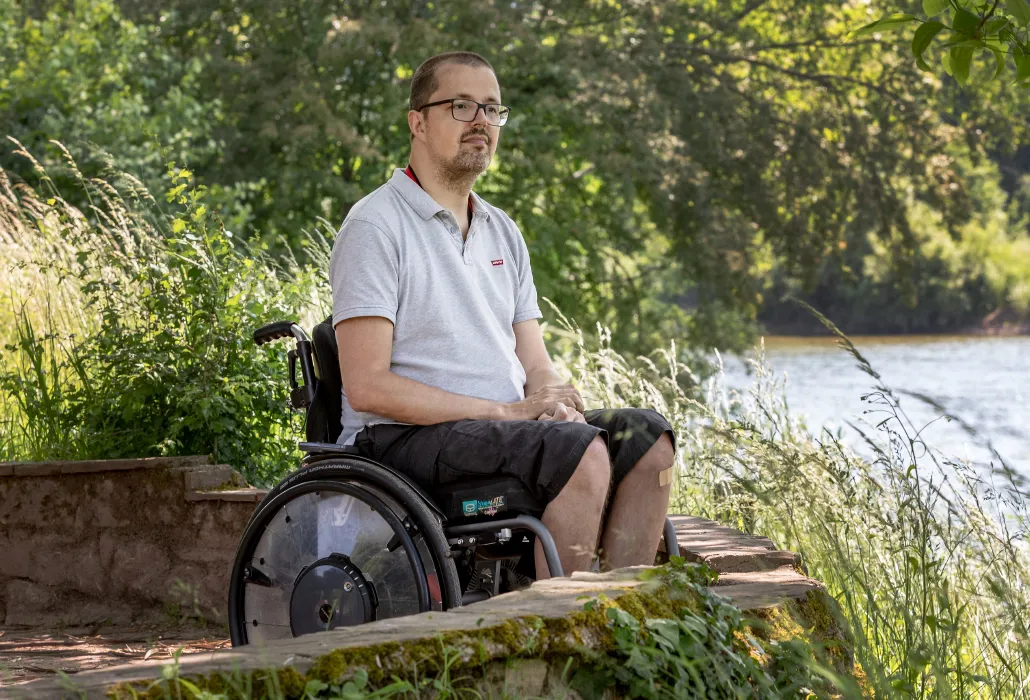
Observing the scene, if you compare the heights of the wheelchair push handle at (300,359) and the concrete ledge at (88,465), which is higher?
the wheelchair push handle at (300,359)

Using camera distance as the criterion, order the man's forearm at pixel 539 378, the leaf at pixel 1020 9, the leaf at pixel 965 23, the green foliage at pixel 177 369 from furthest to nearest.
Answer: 1. the green foliage at pixel 177 369
2. the man's forearm at pixel 539 378
3. the leaf at pixel 965 23
4. the leaf at pixel 1020 9

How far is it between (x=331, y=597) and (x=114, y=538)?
72.8 inches

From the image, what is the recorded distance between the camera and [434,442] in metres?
2.89

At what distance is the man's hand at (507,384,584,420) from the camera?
3.02m

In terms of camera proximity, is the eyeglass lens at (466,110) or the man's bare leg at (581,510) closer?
the man's bare leg at (581,510)

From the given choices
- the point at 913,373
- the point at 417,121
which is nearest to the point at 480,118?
the point at 417,121

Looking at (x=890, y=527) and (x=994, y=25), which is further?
(x=890, y=527)

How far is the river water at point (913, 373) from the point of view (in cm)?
1648

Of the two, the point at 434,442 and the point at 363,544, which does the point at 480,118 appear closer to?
the point at 434,442

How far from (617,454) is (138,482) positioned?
6.76ft

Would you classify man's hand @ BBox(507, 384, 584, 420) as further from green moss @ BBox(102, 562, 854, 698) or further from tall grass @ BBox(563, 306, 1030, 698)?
green moss @ BBox(102, 562, 854, 698)

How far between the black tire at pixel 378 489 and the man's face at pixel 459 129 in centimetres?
83

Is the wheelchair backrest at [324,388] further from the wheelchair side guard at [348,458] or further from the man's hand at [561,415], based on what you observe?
the man's hand at [561,415]

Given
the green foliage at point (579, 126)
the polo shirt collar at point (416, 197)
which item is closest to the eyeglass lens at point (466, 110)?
the polo shirt collar at point (416, 197)
